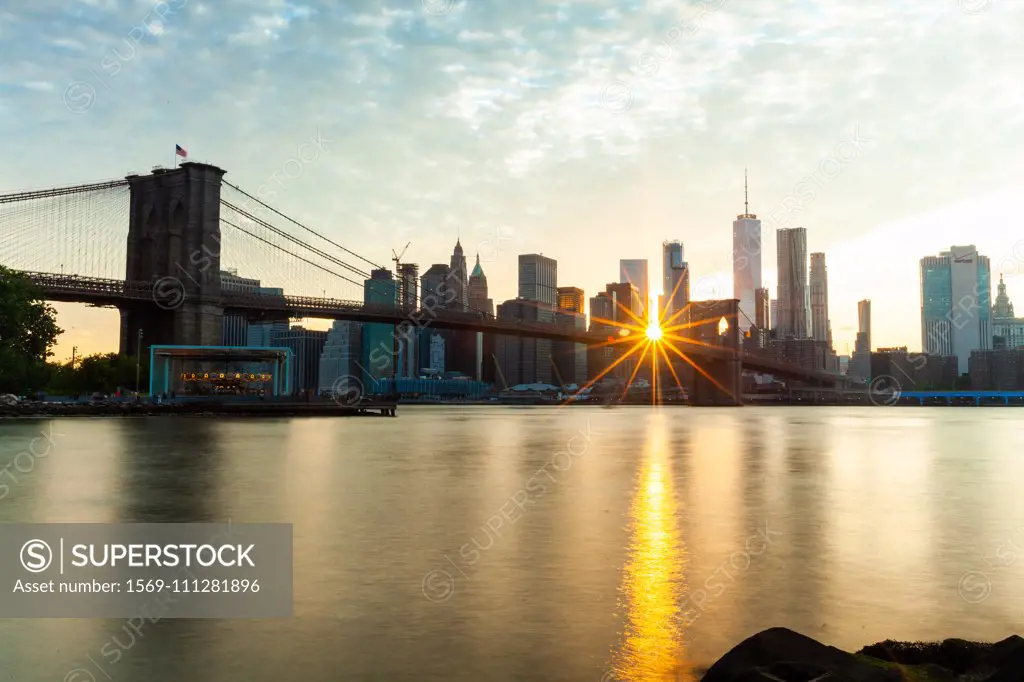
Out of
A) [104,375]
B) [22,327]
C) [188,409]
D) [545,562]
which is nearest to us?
[545,562]

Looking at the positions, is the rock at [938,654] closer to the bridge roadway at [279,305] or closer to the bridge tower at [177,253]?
the bridge roadway at [279,305]

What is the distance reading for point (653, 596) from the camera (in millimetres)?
10898

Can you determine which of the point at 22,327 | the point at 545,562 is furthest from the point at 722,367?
the point at 545,562

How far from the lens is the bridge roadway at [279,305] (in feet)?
260

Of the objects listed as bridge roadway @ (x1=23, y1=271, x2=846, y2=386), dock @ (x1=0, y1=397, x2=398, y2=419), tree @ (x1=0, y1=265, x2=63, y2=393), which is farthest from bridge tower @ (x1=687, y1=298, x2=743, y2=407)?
tree @ (x1=0, y1=265, x2=63, y2=393)

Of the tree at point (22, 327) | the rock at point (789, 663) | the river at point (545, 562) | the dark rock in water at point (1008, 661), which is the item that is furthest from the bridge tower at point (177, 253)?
the dark rock in water at point (1008, 661)

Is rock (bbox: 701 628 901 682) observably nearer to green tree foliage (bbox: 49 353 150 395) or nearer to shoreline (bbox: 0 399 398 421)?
shoreline (bbox: 0 399 398 421)

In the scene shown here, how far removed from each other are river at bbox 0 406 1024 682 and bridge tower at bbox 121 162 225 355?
5807 centimetres

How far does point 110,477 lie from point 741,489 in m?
18.4

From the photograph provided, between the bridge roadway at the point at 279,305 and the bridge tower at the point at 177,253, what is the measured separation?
1028mm

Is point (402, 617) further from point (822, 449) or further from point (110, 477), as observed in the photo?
point (822, 449)

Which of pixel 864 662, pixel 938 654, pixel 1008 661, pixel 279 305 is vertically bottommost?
pixel 938 654

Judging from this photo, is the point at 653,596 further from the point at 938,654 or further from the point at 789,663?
the point at 789,663

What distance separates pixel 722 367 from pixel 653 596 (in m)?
143
